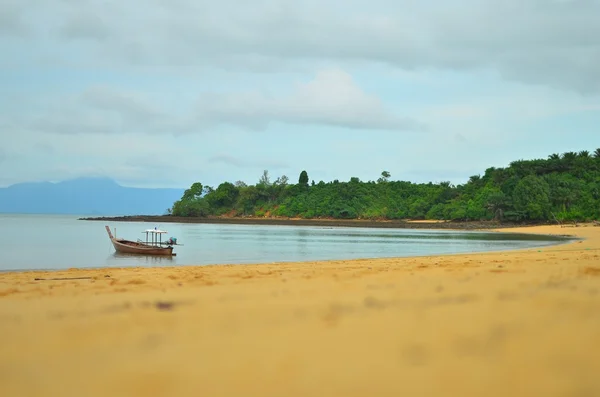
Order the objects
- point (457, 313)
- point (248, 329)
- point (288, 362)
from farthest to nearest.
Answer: point (457, 313)
point (248, 329)
point (288, 362)

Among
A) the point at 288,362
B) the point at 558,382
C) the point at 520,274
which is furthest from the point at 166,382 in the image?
the point at 520,274

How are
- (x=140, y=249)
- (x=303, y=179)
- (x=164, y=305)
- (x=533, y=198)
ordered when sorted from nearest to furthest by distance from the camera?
(x=164, y=305) < (x=140, y=249) < (x=533, y=198) < (x=303, y=179)

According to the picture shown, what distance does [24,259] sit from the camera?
93.1 feet

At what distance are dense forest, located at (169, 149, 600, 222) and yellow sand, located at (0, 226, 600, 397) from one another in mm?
Result: 84110

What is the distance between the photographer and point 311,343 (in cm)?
575

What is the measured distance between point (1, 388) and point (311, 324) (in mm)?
3374

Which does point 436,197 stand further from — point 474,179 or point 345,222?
point 345,222

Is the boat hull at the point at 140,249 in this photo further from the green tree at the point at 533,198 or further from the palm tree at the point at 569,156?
the palm tree at the point at 569,156

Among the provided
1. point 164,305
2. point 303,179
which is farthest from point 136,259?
point 303,179

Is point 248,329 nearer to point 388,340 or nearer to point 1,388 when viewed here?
point 388,340

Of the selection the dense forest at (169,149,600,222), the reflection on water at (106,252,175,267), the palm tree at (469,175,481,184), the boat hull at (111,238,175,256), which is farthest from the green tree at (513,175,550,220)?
the reflection on water at (106,252,175,267)

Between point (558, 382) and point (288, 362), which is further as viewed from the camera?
point (288, 362)

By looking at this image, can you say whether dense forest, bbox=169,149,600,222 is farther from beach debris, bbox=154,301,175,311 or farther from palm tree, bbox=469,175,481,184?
beach debris, bbox=154,301,175,311

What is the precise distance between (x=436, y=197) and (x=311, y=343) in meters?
113
